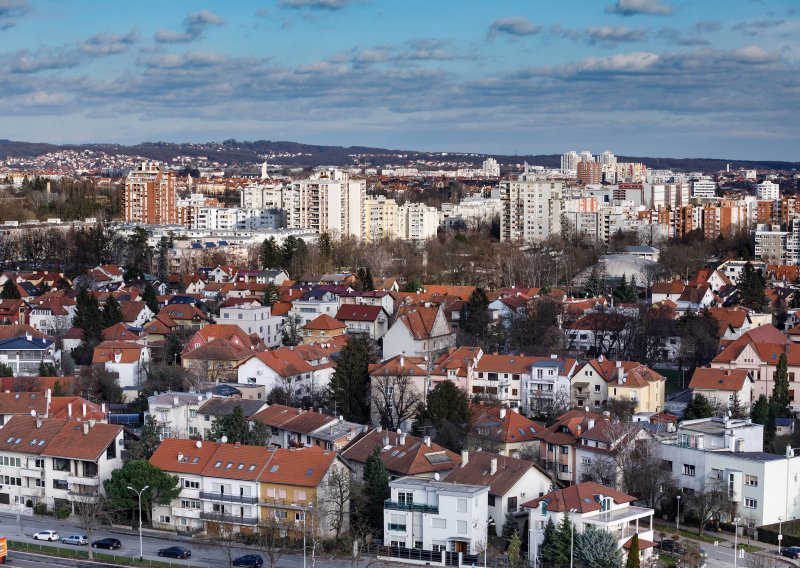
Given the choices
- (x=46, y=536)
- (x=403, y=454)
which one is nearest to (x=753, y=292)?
(x=403, y=454)

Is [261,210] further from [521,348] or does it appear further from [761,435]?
[761,435]

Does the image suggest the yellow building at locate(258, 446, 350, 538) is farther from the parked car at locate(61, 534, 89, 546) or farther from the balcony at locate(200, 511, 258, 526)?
the parked car at locate(61, 534, 89, 546)

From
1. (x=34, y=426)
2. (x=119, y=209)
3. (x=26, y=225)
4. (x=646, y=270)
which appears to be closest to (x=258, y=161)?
(x=119, y=209)

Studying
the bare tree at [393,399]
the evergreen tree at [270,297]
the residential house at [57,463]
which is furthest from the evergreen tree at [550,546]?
the evergreen tree at [270,297]

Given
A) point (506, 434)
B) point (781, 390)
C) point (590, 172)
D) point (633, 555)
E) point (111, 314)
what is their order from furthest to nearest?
1. point (590, 172)
2. point (111, 314)
3. point (781, 390)
4. point (506, 434)
5. point (633, 555)

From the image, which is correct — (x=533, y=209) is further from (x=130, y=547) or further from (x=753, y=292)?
(x=130, y=547)

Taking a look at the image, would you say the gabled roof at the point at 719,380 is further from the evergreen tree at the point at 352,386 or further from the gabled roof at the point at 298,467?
the gabled roof at the point at 298,467
